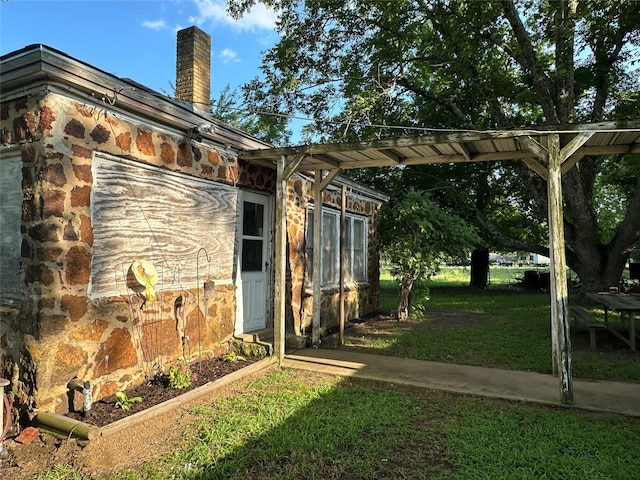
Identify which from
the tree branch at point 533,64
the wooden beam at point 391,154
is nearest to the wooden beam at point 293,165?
the wooden beam at point 391,154

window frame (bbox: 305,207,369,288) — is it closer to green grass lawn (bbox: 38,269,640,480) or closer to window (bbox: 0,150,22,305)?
green grass lawn (bbox: 38,269,640,480)

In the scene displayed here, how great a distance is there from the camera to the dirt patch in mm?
3096

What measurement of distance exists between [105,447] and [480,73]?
592 inches

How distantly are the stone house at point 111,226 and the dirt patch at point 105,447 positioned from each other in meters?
0.34

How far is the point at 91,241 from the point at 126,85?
161cm

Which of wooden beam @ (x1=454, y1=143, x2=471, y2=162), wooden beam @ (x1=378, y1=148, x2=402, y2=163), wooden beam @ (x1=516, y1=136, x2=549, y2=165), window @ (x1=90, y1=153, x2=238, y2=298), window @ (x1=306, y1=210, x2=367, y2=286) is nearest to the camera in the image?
window @ (x1=90, y1=153, x2=238, y2=298)

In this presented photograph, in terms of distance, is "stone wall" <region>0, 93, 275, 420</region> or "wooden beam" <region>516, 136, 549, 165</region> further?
"wooden beam" <region>516, 136, 549, 165</region>

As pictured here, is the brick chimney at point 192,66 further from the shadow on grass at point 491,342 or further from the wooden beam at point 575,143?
the wooden beam at point 575,143

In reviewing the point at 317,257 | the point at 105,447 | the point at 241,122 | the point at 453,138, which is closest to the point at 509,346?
the point at 317,257

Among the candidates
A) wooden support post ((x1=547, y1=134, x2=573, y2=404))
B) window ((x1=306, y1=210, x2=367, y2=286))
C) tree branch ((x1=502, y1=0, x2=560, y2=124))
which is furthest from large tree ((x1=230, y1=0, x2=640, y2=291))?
wooden support post ((x1=547, y1=134, x2=573, y2=404))

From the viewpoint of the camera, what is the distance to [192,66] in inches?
252

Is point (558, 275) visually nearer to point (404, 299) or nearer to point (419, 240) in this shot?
point (419, 240)

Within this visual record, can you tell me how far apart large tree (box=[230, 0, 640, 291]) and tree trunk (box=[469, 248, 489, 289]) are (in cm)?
377

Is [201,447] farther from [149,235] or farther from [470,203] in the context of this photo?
[470,203]
